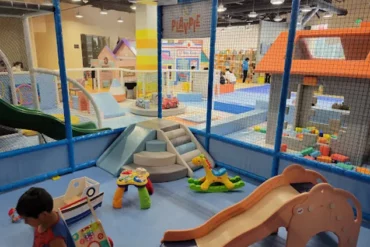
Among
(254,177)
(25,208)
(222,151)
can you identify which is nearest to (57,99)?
(222,151)

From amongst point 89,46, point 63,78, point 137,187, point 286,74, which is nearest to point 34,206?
point 137,187

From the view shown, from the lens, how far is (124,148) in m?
4.19

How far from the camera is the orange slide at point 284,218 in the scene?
2.07 meters

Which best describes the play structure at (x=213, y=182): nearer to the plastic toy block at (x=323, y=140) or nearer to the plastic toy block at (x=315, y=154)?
the plastic toy block at (x=315, y=154)

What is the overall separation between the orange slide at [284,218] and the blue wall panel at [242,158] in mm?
1100

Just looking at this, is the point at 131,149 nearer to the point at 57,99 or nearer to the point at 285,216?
the point at 285,216

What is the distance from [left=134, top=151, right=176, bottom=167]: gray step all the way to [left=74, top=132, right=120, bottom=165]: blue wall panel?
74 cm

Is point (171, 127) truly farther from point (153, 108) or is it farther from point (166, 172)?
point (153, 108)

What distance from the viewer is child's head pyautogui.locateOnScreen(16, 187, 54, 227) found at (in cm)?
151

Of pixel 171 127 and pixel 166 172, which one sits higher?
pixel 171 127

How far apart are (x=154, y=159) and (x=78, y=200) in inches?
52.4

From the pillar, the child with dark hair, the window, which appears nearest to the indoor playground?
the child with dark hair

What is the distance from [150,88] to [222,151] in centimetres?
559

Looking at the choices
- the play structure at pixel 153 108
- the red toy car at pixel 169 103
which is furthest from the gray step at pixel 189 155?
the red toy car at pixel 169 103
